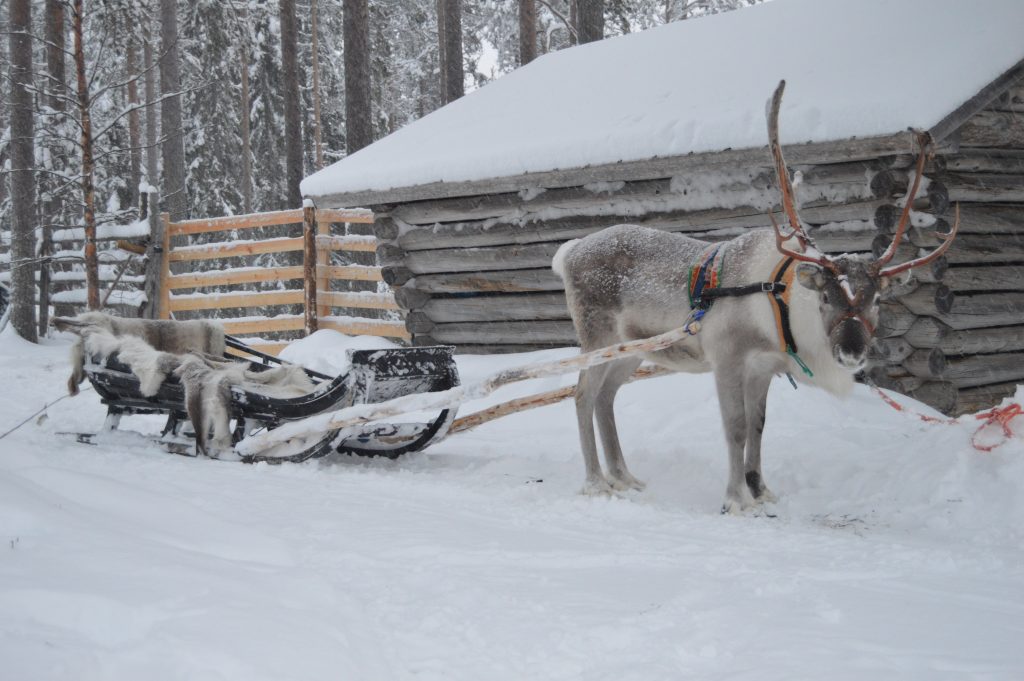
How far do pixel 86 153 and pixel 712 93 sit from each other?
24.3 feet

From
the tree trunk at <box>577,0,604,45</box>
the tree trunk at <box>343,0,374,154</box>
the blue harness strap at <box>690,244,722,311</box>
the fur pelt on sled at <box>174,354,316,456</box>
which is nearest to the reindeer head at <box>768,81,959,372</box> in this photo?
the blue harness strap at <box>690,244,722,311</box>

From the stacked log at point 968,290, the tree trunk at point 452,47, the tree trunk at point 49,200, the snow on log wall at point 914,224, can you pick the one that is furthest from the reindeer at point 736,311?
the tree trunk at point 452,47

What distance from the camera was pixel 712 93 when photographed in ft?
24.6

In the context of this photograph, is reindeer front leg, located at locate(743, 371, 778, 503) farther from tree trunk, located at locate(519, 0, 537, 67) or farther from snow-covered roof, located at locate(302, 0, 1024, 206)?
tree trunk, located at locate(519, 0, 537, 67)

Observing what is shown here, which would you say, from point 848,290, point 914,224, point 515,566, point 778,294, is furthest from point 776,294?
point 914,224

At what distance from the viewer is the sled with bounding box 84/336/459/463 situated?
510 centimetres

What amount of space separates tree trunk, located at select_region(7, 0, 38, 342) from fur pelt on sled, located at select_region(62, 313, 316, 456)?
8595mm

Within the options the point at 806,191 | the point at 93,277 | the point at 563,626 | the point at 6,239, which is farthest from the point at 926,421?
the point at 6,239

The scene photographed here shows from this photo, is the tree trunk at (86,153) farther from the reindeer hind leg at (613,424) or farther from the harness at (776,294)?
the harness at (776,294)

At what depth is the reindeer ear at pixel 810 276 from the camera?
3879 millimetres

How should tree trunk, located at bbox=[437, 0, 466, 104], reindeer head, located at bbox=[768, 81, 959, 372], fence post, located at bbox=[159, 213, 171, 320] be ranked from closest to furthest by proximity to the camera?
1. reindeer head, located at bbox=[768, 81, 959, 372]
2. fence post, located at bbox=[159, 213, 171, 320]
3. tree trunk, located at bbox=[437, 0, 466, 104]

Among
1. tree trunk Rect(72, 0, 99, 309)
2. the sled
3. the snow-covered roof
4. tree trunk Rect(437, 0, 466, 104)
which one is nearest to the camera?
the sled

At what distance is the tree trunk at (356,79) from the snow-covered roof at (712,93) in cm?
365

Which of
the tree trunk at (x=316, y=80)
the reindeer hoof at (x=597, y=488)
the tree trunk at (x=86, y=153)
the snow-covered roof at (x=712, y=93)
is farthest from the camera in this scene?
the tree trunk at (x=316, y=80)
